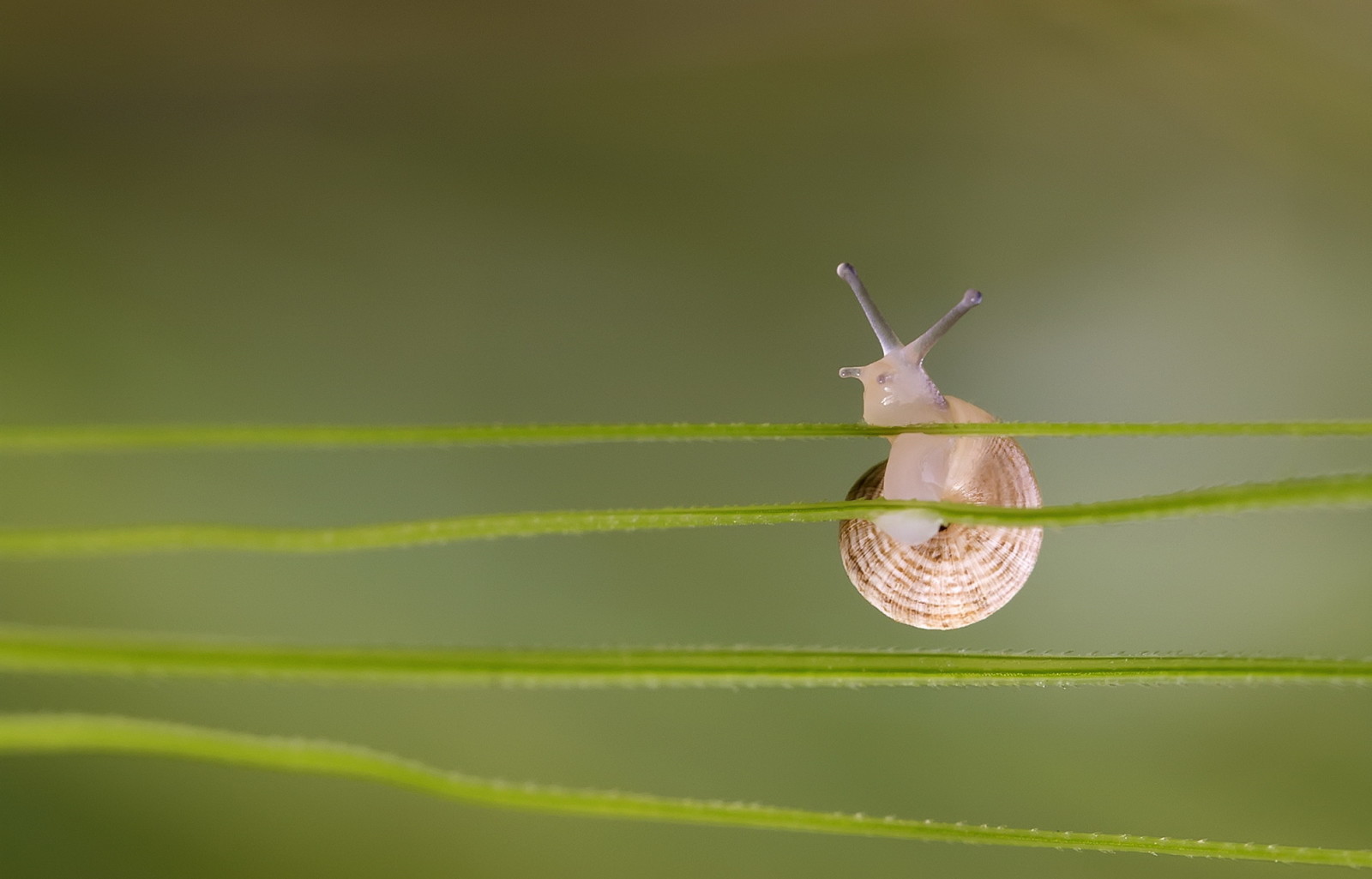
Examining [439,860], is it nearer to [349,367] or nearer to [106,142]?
[349,367]

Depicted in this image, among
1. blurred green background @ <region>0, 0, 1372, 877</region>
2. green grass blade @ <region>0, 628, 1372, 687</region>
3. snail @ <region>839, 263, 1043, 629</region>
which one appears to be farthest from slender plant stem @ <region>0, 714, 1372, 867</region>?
blurred green background @ <region>0, 0, 1372, 877</region>

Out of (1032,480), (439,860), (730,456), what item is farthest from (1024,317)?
(439,860)

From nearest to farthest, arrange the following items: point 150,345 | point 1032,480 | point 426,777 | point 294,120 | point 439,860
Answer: point 426,777, point 1032,480, point 439,860, point 150,345, point 294,120

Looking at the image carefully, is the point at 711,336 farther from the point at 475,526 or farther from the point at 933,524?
the point at 475,526

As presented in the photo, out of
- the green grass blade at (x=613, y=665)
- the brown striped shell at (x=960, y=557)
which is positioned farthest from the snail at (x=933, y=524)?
the green grass blade at (x=613, y=665)

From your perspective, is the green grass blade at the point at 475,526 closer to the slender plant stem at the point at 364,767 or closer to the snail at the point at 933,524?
the slender plant stem at the point at 364,767
